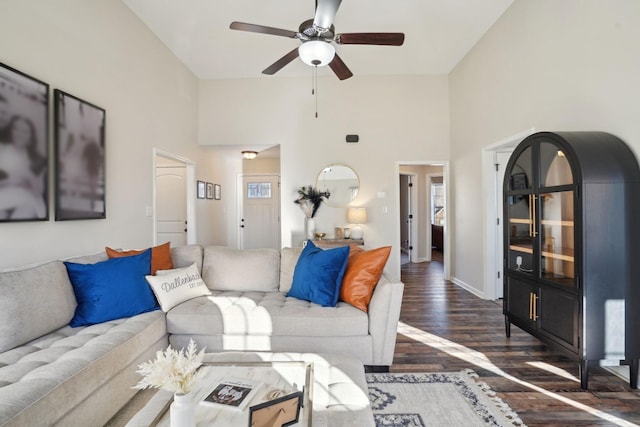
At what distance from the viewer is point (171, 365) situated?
1.02 metres

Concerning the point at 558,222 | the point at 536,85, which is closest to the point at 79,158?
the point at 558,222

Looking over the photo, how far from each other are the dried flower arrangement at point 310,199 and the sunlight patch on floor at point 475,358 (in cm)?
249

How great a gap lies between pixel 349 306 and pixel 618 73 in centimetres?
253

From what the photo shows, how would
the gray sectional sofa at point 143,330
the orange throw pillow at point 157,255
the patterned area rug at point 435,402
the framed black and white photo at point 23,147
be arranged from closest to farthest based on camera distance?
1. the gray sectional sofa at point 143,330
2. the patterned area rug at point 435,402
3. the framed black and white photo at point 23,147
4. the orange throw pillow at point 157,255

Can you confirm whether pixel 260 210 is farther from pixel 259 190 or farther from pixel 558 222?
pixel 558 222

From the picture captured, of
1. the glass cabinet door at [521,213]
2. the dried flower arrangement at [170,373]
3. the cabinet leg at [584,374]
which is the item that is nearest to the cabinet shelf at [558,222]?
the glass cabinet door at [521,213]

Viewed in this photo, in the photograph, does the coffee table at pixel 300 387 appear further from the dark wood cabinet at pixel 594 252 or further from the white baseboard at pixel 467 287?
the white baseboard at pixel 467 287

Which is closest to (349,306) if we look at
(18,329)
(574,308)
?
(574,308)

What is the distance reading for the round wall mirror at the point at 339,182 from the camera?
5320 mm

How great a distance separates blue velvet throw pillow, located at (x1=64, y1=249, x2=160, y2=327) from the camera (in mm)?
2088

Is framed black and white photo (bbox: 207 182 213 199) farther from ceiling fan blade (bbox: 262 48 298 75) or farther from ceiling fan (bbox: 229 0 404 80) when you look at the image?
ceiling fan (bbox: 229 0 404 80)

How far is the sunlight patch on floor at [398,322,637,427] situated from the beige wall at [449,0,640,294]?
1650 mm

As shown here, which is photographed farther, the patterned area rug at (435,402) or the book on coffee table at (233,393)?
the patterned area rug at (435,402)

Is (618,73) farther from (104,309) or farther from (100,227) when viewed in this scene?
(100,227)
